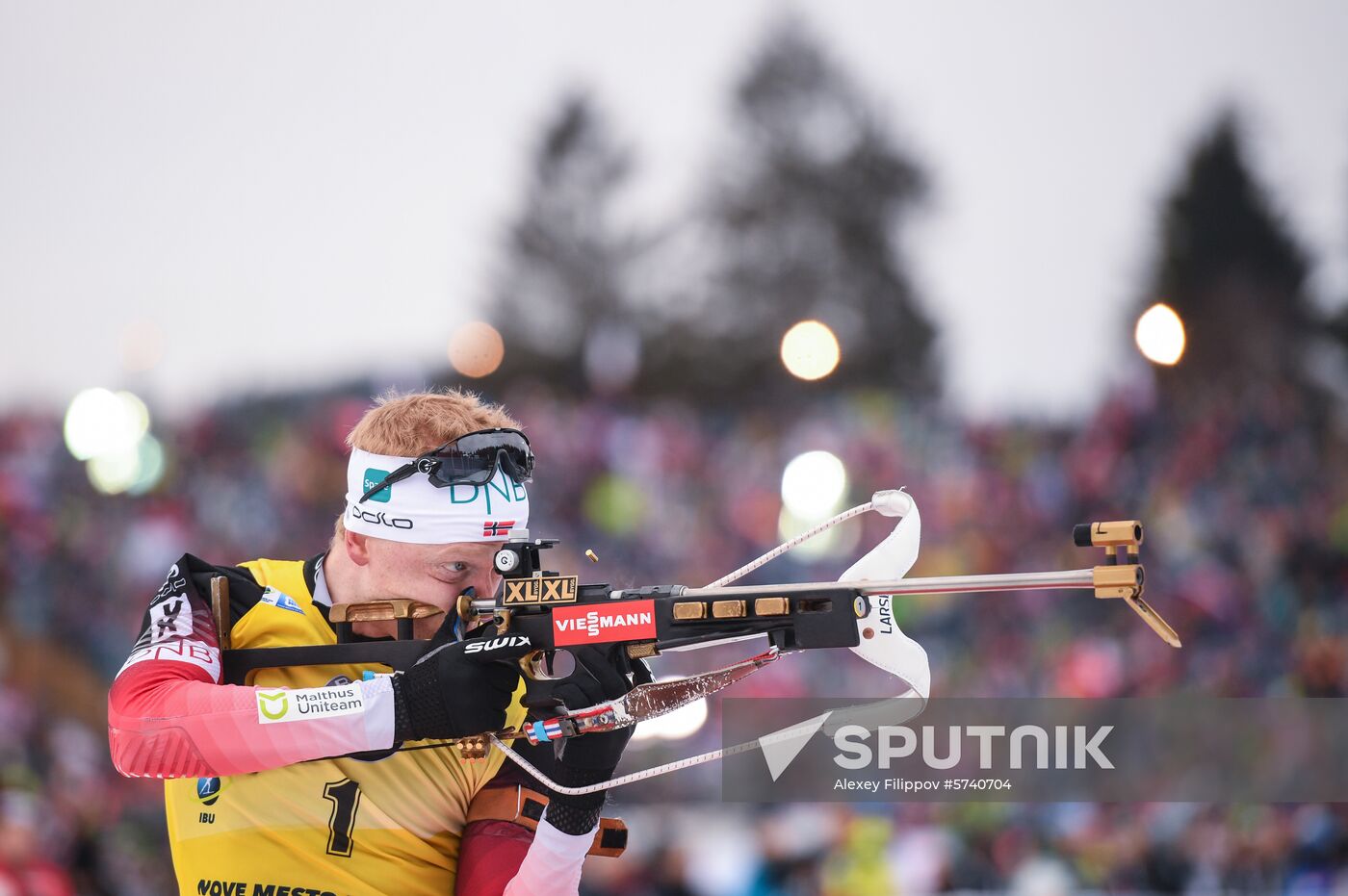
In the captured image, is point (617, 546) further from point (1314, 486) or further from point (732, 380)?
point (732, 380)

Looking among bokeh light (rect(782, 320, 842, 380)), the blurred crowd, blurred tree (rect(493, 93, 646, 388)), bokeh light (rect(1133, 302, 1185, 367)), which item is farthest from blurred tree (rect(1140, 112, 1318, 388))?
blurred tree (rect(493, 93, 646, 388))

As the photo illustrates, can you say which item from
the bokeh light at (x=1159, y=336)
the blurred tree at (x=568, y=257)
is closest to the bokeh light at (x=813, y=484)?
the bokeh light at (x=1159, y=336)

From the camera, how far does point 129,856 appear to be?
34.3ft

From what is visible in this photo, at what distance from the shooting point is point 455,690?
120 inches

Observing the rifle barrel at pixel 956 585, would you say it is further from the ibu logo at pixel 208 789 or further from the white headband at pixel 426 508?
the ibu logo at pixel 208 789

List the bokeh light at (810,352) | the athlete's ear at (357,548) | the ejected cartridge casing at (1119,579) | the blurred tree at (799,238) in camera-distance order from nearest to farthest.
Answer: the ejected cartridge casing at (1119,579), the athlete's ear at (357,548), the bokeh light at (810,352), the blurred tree at (799,238)

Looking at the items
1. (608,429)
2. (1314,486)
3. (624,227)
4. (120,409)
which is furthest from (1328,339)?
(624,227)

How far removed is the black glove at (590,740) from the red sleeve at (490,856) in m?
0.27

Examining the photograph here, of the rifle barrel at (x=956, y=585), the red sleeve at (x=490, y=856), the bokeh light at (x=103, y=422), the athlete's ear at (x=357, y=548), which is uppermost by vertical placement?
the bokeh light at (x=103, y=422)

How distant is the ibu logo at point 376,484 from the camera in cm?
340

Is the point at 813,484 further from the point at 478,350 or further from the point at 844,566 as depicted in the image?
the point at 478,350

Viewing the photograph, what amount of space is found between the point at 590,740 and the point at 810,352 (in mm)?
23458

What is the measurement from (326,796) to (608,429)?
1209 centimetres

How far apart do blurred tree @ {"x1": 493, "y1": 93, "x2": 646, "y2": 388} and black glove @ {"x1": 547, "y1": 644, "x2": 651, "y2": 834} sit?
33.3 meters
